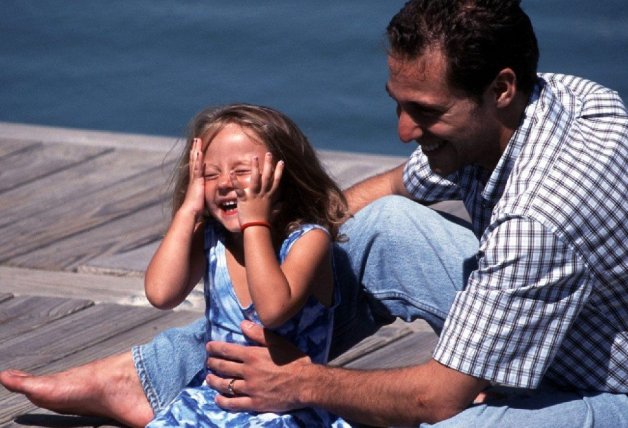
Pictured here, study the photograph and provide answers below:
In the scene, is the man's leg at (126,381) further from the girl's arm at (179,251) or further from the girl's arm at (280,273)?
the girl's arm at (280,273)

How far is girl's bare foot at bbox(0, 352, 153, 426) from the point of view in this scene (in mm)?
3156

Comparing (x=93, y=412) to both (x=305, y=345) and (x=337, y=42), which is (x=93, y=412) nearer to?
(x=305, y=345)

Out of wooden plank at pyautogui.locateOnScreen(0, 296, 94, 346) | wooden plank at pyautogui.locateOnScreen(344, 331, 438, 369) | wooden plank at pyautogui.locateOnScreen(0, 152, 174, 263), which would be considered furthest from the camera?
wooden plank at pyautogui.locateOnScreen(0, 152, 174, 263)

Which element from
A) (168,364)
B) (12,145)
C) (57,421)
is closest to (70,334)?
(57,421)

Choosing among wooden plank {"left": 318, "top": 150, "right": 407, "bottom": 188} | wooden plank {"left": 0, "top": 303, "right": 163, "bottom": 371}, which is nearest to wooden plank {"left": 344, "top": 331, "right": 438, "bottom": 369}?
wooden plank {"left": 0, "top": 303, "right": 163, "bottom": 371}

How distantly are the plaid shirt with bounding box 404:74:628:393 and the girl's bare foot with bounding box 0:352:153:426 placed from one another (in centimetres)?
84

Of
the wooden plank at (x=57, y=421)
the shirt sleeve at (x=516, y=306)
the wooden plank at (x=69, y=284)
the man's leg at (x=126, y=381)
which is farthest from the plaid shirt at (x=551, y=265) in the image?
the wooden plank at (x=69, y=284)

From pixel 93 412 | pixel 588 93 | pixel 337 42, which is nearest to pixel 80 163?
pixel 93 412

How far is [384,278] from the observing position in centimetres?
320

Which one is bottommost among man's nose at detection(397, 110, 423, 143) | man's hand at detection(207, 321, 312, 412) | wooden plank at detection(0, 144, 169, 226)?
wooden plank at detection(0, 144, 169, 226)

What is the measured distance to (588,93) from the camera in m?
2.99

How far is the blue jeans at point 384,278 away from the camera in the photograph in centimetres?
317

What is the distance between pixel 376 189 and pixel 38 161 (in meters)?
1.98

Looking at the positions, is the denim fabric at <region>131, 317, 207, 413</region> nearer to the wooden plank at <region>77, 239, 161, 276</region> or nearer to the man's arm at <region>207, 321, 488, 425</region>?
the man's arm at <region>207, 321, 488, 425</region>
